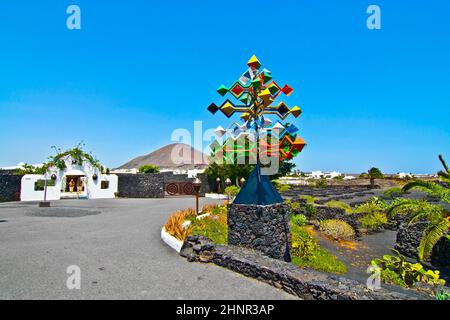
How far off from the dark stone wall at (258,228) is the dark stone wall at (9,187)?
76.8 feet

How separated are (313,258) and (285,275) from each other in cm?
554

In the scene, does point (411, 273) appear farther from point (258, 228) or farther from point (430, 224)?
point (258, 228)

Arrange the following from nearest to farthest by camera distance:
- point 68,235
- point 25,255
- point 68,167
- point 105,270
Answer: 1. point 105,270
2. point 25,255
3. point 68,235
4. point 68,167

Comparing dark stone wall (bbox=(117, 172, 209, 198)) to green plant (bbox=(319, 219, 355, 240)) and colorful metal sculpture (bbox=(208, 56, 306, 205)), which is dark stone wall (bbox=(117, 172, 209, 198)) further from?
colorful metal sculpture (bbox=(208, 56, 306, 205))

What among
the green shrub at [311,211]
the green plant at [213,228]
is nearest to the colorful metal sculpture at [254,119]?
the green plant at [213,228]

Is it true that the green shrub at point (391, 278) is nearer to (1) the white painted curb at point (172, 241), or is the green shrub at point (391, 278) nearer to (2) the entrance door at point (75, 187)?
(1) the white painted curb at point (172, 241)

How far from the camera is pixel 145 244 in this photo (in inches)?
370

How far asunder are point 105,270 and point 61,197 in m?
23.6

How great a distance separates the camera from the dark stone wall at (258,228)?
27.2ft

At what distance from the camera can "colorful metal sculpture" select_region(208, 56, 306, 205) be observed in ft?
26.1

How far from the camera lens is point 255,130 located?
839 centimetres
